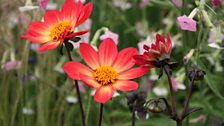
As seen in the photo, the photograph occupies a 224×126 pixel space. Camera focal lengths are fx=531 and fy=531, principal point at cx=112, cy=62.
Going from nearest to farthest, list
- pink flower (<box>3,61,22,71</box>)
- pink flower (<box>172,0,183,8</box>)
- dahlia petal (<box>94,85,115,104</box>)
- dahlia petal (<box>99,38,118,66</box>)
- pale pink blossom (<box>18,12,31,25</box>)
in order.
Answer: dahlia petal (<box>94,85,115,104</box>) < dahlia petal (<box>99,38,118,66</box>) < pink flower (<box>172,0,183,8</box>) < pink flower (<box>3,61,22,71</box>) < pale pink blossom (<box>18,12,31,25</box>)

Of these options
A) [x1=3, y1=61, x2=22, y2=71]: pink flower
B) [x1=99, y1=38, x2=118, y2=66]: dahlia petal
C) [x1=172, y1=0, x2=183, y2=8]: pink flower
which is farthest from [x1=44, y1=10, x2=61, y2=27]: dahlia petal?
[x1=3, y1=61, x2=22, y2=71]: pink flower

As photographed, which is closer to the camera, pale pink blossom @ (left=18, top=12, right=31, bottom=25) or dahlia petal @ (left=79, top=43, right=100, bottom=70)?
dahlia petal @ (left=79, top=43, right=100, bottom=70)

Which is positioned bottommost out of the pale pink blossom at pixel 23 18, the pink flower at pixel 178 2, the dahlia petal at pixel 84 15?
the pale pink blossom at pixel 23 18

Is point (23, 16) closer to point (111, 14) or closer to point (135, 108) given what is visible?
point (111, 14)

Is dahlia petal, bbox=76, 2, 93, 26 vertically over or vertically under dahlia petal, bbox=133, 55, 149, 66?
over

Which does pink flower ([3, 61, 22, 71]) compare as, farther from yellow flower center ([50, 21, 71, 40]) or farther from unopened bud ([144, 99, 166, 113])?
unopened bud ([144, 99, 166, 113])

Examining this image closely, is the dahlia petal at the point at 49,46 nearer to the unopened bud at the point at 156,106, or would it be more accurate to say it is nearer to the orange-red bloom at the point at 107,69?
the orange-red bloom at the point at 107,69

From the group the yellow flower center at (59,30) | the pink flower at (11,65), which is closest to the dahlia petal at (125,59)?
the yellow flower center at (59,30)

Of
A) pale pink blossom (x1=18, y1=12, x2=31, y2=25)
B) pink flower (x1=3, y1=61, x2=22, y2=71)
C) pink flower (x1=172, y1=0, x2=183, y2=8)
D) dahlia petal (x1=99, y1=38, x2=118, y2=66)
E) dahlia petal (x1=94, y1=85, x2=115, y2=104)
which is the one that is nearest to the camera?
dahlia petal (x1=94, y1=85, x2=115, y2=104)

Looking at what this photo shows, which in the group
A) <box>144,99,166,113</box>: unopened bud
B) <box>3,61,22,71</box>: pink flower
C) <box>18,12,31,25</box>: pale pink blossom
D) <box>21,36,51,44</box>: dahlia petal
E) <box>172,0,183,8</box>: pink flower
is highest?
<box>21,36,51,44</box>: dahlia petal
